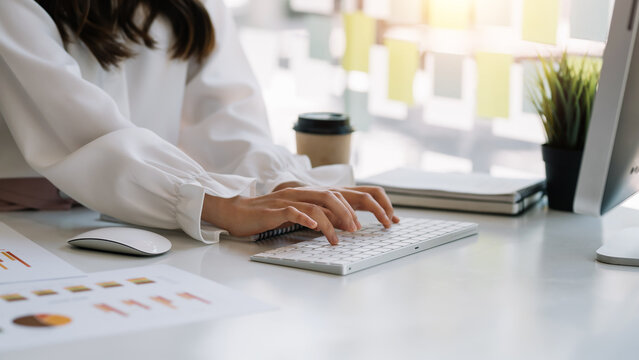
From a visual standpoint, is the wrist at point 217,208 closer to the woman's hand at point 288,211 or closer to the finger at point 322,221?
the woman's hand at point 288,211

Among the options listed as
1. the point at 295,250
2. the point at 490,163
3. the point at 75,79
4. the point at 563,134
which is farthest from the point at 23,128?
the point at 490,163

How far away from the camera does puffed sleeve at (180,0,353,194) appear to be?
1.27m

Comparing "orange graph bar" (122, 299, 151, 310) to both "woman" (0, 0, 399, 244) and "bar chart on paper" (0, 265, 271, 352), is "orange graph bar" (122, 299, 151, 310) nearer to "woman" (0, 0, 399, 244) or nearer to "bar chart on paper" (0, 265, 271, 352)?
"bar chart on paper" (0, 265, 271, 352)

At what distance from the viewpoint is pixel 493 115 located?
1715mm

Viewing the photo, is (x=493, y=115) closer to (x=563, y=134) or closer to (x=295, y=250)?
(x=563, y=134)

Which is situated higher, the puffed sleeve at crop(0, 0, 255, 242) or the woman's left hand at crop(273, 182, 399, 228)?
the puffed sleeve at crop(0, 0, 255, 242)

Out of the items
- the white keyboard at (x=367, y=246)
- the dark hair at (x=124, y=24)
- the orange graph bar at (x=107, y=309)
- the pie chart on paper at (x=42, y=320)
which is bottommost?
the white keyboard at (x=367, y=246)

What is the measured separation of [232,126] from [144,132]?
10.7 inches

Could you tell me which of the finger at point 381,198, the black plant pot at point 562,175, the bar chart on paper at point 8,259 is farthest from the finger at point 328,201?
the black plant pot at point 562,175

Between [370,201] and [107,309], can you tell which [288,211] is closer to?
[370,201]

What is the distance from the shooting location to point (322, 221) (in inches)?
40.1

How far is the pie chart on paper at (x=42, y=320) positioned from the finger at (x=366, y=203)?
1.66 feet

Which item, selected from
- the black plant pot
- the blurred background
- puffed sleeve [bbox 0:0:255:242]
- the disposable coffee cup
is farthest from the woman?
the blurred background

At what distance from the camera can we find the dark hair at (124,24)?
1.22 metres
